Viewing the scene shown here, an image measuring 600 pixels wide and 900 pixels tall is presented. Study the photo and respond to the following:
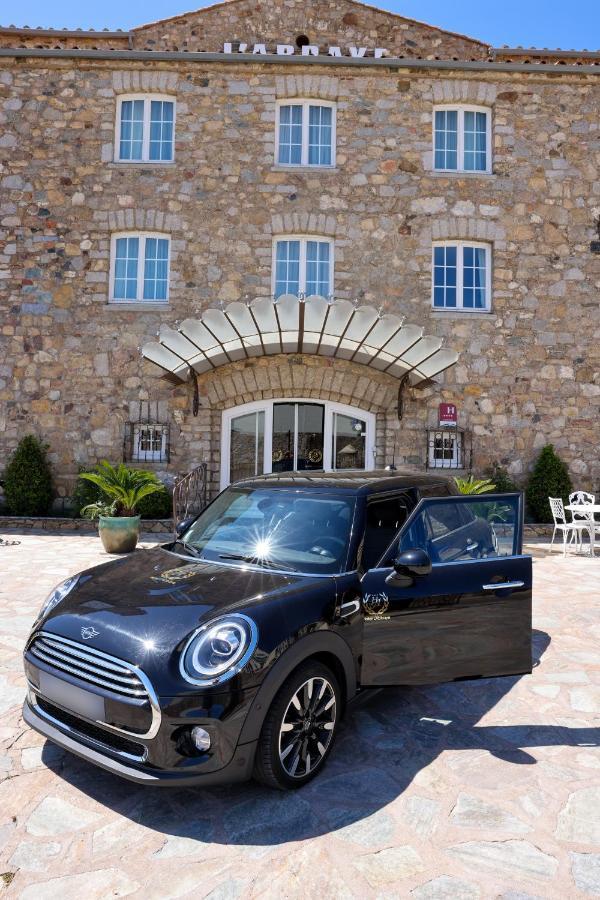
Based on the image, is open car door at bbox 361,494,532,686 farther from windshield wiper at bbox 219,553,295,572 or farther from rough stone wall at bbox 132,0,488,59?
rough stone wall at bbox 132,0,488,59

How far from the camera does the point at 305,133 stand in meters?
12.4

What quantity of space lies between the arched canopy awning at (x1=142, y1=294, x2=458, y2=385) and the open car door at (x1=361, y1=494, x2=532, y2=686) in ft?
20.5

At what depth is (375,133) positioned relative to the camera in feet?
40.4

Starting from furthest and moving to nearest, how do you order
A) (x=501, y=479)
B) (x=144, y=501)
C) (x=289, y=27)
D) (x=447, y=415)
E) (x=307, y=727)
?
1. (x=289, y=27)
2. (x=447, y=415)
3. (x=501, y=479)
4. (x=144, y=501)
5. (x=307, y=727)

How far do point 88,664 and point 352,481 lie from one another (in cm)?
195

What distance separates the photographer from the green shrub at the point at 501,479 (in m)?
11.6

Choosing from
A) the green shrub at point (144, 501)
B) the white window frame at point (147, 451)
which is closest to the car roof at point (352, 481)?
the green shrub at point (144, 501)

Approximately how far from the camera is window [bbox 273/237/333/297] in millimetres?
12172

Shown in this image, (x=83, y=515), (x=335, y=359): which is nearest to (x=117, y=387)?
(x=83, y=515)

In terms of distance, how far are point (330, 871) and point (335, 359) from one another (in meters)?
10.3

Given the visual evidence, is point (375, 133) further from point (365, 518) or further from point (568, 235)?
point (365, 518)

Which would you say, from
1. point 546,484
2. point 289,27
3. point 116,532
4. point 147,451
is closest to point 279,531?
point 116,532

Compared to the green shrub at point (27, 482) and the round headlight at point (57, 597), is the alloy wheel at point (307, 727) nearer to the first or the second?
the round headlight at point (57, 597)

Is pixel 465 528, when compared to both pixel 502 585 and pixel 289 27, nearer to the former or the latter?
pixel 502 585
